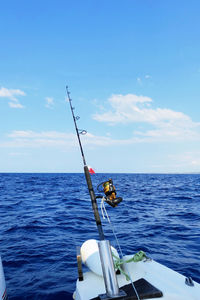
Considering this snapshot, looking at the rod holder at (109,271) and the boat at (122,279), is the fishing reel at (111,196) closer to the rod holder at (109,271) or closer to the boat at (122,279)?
the boat at (122,279)

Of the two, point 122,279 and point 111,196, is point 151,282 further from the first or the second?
point 111,196

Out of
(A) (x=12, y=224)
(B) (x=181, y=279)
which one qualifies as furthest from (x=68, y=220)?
(B) (x=181, y=279)

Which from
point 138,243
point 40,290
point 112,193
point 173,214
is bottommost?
point 173,214

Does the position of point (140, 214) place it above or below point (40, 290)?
below

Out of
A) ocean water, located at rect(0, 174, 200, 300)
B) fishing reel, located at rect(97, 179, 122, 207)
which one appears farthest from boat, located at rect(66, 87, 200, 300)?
ocean water, located at rect(0, 174, 200, 300)

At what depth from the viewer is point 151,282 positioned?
290 centimetres

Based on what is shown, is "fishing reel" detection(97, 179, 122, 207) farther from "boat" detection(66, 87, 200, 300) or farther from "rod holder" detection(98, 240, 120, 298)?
"rod holder" detection(98, 240, 120, 298)

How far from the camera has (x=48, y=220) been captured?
9617mm

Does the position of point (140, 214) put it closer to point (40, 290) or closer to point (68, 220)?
point (68, 220)

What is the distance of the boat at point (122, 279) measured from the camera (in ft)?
7.63

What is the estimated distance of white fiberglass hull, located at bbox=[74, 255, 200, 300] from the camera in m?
2.64

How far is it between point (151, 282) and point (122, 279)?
42 centimetres

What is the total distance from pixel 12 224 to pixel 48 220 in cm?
152

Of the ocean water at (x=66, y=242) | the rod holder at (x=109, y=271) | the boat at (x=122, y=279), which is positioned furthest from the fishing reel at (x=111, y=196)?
the ocean water at (x=66, y=242)
